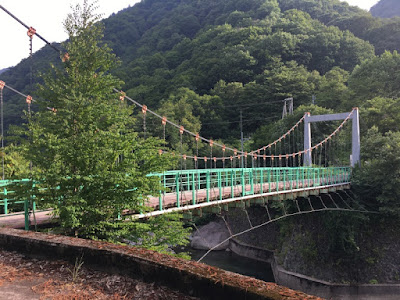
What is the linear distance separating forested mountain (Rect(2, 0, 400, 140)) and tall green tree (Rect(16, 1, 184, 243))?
21.5m

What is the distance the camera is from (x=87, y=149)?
4.87 meters

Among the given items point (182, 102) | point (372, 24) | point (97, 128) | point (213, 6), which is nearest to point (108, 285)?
point (97, 128)

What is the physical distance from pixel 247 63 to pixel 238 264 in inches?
1087

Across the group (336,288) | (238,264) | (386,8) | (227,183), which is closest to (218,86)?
(238,264)

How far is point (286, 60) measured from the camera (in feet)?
132

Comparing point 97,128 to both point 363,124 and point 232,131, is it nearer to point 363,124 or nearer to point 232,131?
point 363,124

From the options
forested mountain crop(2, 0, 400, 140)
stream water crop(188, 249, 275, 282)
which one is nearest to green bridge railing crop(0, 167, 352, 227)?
stream water crop(188, 249, 275, 282)

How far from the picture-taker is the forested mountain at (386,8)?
282 ft

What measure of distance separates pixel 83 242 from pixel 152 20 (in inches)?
2836

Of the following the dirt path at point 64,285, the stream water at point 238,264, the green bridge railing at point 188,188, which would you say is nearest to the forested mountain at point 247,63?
the stream water at point 238,264

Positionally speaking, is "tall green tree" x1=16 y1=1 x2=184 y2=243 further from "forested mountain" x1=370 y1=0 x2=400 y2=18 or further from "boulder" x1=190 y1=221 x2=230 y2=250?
"forested mountain" x1=370 y1=0 x2=400 y2=18

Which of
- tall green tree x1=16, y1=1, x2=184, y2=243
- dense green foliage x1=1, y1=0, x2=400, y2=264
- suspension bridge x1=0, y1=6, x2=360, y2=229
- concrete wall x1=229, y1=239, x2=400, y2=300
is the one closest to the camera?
tall green tree x1=16, y1=1, x2=184, y2=243

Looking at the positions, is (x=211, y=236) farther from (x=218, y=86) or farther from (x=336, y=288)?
(x=218, y=86)

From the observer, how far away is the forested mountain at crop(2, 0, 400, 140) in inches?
1280
